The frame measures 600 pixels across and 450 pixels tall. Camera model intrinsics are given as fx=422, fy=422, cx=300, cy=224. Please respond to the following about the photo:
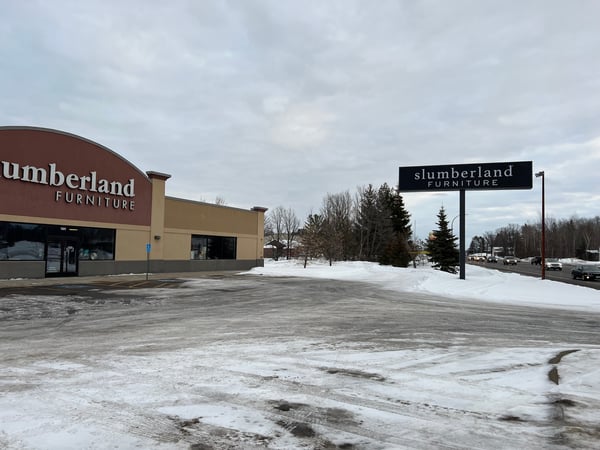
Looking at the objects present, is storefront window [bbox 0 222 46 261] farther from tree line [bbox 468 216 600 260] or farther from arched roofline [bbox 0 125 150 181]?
tree line [bbox 468 216 600 260]

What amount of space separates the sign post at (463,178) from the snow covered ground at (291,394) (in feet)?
67.5

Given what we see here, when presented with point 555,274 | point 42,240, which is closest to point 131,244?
point 42,240

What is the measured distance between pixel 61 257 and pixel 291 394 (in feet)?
78.4

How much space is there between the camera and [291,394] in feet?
17.1

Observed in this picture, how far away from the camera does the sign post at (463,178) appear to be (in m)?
26.8

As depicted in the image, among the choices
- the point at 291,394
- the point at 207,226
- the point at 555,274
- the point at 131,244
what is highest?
the point at 207,226

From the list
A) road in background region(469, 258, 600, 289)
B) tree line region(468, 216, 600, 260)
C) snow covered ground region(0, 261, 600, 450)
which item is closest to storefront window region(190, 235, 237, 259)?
snow covered ground region(0, 261, 600, 450)

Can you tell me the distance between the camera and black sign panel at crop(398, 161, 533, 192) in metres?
26.8

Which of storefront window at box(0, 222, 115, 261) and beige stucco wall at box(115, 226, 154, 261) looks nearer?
storefront window at box(0, 222, 115, 261)

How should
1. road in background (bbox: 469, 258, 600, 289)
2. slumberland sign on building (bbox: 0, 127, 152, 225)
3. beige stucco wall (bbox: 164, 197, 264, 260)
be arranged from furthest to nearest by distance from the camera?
beige stucco wall (bbox: 164, 197, 264, 260) → road in background (bbox: 469, 258, 600, 289) → slumberland sign on building (bbox: 0, 127, 152, 225)

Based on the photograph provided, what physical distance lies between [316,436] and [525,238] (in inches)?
6033

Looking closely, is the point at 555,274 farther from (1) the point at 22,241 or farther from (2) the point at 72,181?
(1) the point at 22,241

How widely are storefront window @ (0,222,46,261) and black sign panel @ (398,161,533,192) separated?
22.5 m

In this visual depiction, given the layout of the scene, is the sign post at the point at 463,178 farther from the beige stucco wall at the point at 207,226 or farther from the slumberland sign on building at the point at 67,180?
the slumberland sign on building at the point at 67,180
